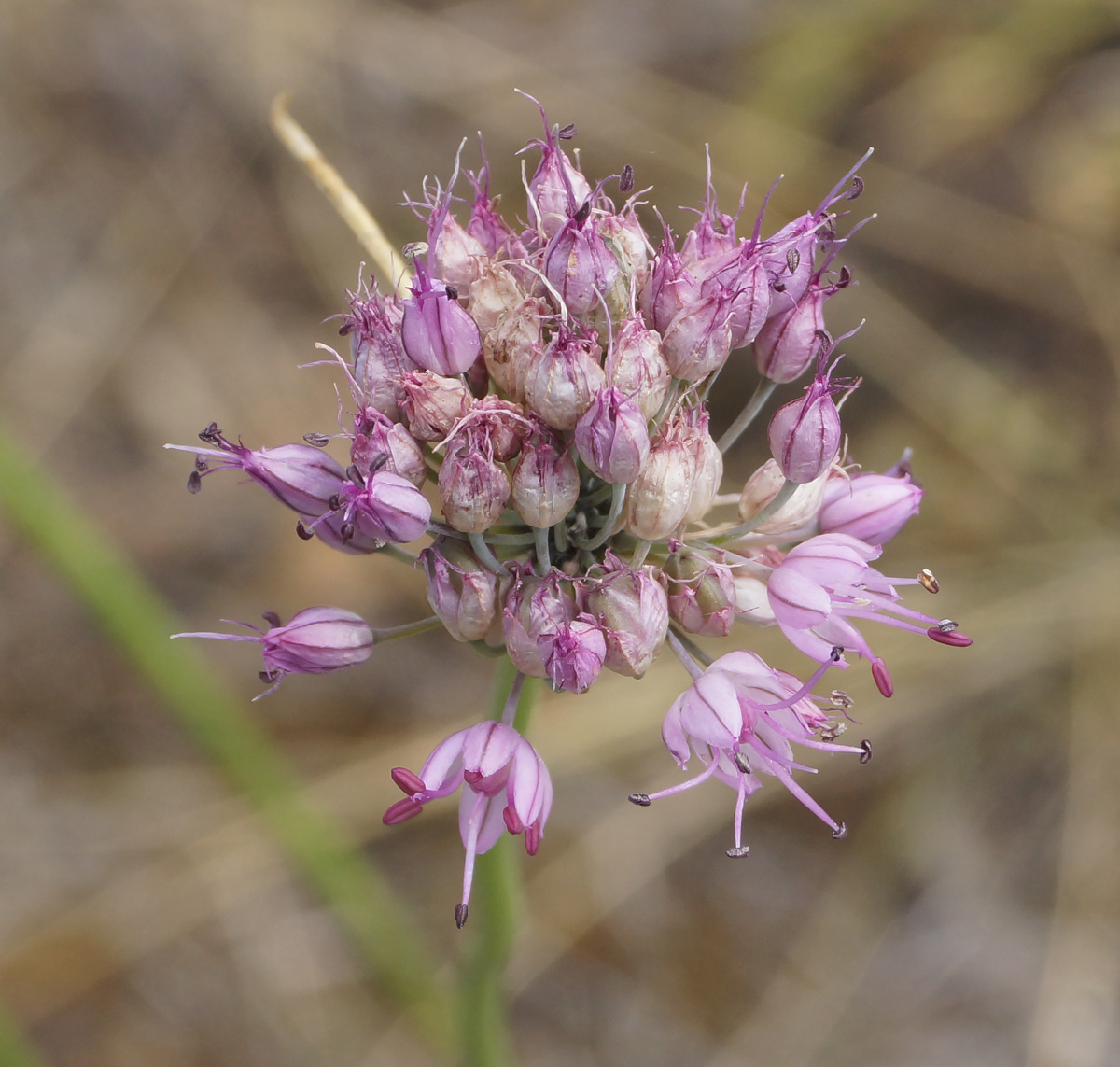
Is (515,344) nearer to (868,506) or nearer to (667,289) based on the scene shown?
(667,289)

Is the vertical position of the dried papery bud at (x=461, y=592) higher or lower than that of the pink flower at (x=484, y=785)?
higher

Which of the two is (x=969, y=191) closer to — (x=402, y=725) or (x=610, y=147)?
(x=610, y=147)

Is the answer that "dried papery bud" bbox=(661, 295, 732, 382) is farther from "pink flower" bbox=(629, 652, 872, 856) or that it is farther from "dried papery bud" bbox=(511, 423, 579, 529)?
"pink flower" bbox=(629, 652, 872, 856)

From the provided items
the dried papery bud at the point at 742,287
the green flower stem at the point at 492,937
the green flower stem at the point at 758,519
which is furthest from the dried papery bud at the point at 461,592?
the dried papery bud at the point at 742,287

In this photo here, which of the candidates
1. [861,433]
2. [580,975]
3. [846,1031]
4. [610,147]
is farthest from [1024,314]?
[580,975]

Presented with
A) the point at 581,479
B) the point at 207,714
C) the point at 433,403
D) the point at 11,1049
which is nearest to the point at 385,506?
the point at 433,403

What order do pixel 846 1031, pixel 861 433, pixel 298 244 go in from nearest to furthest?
pixel 846 1031
pixel 861 433
pixel 298 244

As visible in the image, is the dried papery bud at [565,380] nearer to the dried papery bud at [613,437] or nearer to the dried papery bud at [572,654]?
the dried papery bud at [613,437]

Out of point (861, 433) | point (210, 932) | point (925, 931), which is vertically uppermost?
point (861, 433)
